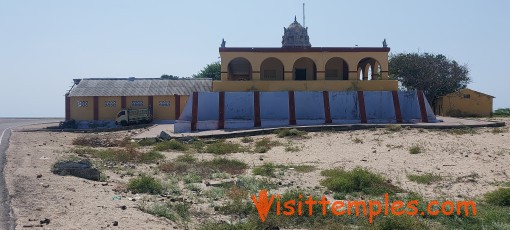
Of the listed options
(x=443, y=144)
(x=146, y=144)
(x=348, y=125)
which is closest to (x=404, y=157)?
(x=443, y=144)

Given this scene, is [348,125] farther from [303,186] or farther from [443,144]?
[303,186]

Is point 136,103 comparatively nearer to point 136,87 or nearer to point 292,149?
point 136,87

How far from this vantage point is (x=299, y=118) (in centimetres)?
2983

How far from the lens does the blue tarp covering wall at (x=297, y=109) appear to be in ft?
96.6

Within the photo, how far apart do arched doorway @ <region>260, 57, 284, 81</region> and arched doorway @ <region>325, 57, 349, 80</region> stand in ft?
10.7

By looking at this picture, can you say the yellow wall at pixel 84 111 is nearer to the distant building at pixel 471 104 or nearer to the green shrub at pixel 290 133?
the green shrub at pixel 290 133

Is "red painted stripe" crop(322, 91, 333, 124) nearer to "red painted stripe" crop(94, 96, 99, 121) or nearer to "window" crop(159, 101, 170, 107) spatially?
"window" crop(159, 101, 170, 107)

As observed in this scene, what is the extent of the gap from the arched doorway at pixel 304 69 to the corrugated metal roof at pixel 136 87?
1206 centimetres

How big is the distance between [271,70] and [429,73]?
2003cm

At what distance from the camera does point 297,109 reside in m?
30.1

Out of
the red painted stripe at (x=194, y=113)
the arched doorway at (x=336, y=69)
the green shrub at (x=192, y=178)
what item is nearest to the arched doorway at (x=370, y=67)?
the arched doorway at (x=336, y=69)

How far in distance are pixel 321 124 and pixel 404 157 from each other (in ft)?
40.0

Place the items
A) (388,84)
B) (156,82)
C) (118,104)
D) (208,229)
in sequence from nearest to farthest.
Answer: (208,229), (388,84), (118,104), (156,82)

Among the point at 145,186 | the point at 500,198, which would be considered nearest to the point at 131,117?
the point at 145,186
